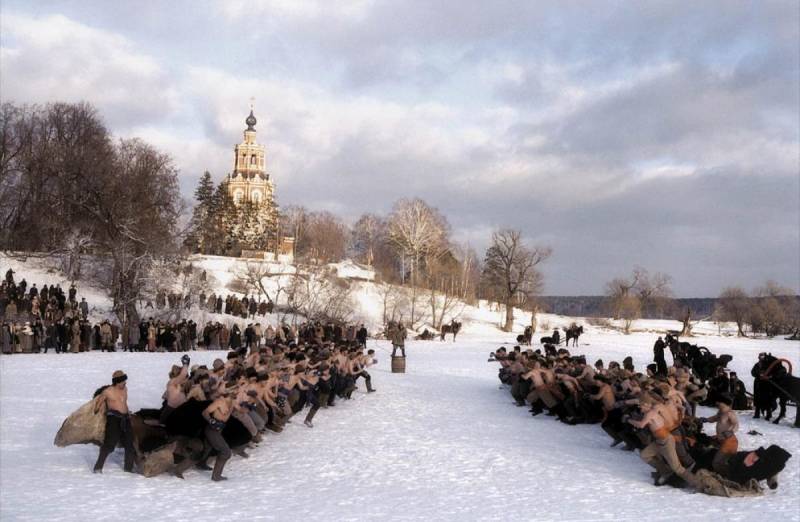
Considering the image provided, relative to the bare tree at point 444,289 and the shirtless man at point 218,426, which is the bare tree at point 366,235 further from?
the shirtless man at point 218,426

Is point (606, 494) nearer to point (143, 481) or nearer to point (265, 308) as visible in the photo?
point (143, 481)

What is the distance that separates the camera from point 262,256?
77438 mm

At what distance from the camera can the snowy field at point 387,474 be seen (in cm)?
1016

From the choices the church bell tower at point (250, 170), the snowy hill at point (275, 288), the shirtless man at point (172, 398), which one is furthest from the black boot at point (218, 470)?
the church bell tower at point (250, 170)

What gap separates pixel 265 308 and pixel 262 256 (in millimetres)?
26936

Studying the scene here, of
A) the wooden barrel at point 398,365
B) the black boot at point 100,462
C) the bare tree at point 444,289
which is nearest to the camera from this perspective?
the black boot at point 100,462

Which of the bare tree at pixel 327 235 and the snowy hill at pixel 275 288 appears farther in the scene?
the bare tree at pixel 327 235

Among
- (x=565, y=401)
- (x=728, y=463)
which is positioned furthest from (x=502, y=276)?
(x=728, y=463)

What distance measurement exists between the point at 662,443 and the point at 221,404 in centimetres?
664

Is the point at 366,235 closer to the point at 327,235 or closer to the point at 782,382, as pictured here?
the point at 327,235

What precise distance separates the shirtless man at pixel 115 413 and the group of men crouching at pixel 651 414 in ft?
25.0

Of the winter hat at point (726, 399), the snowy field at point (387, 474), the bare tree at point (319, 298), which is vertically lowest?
the snowy field at point (387, 474)

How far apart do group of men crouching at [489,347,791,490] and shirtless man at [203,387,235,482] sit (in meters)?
6.17

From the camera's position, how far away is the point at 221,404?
11812 mm
